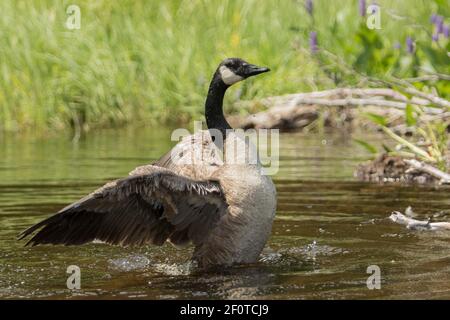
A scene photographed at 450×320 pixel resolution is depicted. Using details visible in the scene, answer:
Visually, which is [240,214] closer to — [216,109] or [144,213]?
[144,213]

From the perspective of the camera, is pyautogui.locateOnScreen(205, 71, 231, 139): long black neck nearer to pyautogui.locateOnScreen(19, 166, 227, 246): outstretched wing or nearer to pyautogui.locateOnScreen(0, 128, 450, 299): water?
pyautogui.locateOnScreen(19, 166, 227, 246): outstretched wing

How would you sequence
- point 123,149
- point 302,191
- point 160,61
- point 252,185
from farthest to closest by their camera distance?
1. point 160,61
2. point 123,149
3. point 302,191
4. point 252,185

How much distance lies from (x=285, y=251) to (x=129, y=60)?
9094mm

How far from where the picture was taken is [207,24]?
17141 mm

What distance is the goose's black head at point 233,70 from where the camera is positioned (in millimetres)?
7809

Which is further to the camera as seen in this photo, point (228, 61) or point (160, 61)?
point (160, 61)

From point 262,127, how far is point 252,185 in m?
7.97

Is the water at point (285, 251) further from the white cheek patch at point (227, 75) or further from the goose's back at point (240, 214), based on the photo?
the white cheek patch at point (227, 75)

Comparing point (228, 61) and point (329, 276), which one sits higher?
point (228, 61)

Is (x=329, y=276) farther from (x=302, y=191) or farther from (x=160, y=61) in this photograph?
(x=160, y=61)

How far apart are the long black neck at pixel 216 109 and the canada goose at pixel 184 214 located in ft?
0.24

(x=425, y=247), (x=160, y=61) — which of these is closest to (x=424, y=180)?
(x=425, y=247)

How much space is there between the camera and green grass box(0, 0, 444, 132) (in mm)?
15820

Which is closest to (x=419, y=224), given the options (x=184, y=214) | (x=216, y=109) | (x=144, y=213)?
(x=216, y=109)
